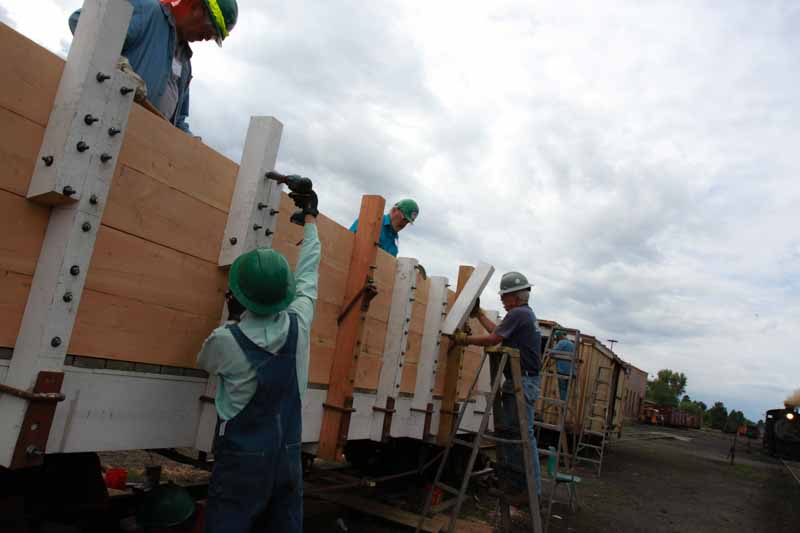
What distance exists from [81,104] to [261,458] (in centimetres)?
156

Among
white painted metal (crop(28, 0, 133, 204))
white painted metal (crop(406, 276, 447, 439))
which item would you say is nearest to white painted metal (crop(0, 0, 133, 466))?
white painted metal (crop(28, 0, 133, 204))

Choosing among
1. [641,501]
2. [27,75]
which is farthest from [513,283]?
[641,501]

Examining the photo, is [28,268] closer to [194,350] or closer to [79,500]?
[194,350]

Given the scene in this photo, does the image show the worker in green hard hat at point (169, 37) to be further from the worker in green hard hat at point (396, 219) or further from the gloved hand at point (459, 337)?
the gloved hand at point (459, 337)

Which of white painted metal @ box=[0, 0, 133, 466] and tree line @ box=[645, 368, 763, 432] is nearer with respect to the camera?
white painted metal @ box=[0, 0, 133, 466]

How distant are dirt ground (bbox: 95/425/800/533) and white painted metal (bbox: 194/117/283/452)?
1.68m

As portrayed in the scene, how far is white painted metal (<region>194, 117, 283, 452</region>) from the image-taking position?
8.42 ft

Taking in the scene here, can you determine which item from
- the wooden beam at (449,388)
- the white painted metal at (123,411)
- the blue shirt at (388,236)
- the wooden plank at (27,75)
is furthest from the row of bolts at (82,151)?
the wooden beam at (449,388)

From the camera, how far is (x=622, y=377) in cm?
1759

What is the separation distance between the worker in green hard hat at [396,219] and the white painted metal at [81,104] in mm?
3666

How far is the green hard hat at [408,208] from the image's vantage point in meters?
5.55

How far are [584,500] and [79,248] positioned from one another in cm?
891

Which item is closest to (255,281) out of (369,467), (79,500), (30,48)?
(30,48)

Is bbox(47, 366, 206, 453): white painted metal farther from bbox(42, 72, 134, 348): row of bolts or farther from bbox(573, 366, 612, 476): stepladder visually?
bbox(573, 366, 612, 476): stepladder
